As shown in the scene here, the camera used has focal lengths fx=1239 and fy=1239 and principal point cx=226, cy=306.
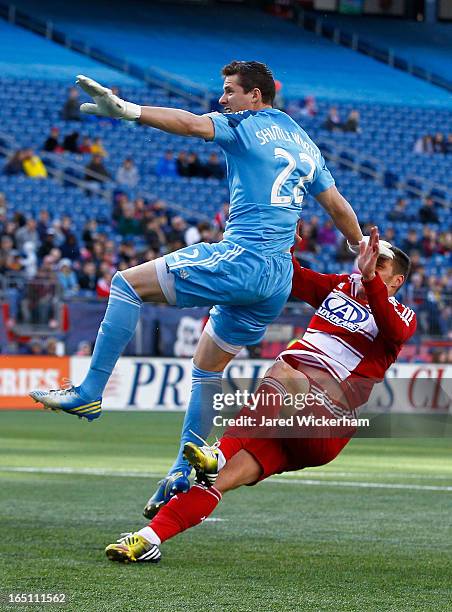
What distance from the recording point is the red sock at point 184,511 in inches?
246

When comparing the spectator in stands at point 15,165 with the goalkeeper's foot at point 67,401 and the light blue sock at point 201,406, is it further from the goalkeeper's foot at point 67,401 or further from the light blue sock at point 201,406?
the goalkeeper's foot at point 67,401

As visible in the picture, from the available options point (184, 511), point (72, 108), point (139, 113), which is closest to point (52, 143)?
point (72, 108)

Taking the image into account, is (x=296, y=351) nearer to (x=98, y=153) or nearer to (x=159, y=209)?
(x=159, y=209)

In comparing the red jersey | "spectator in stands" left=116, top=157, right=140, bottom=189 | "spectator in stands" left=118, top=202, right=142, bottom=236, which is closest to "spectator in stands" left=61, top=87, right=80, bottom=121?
"spectator in stands" left=116, top=157, right=140, bottom=189

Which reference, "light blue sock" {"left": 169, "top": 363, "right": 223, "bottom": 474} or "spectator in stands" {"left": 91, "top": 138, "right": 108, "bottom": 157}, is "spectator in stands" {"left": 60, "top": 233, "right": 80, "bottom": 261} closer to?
"spectator in stands" {"left": 91, "top": 138, "right": 108, "bottom": 157}

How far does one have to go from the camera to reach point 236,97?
6.47 meters

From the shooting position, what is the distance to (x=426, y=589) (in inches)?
227

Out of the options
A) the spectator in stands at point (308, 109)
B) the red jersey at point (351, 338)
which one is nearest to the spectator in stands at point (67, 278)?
the spectator in stands at point (308, 109)

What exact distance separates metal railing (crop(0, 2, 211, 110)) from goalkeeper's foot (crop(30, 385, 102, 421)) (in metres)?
25.1

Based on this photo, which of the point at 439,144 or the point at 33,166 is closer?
→ the point at 33,166

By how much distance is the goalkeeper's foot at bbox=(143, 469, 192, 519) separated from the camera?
680 cm

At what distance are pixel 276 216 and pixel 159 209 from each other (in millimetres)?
17440

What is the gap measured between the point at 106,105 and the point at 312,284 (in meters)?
1.88

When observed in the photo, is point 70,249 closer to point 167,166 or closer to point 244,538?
point 167,166
